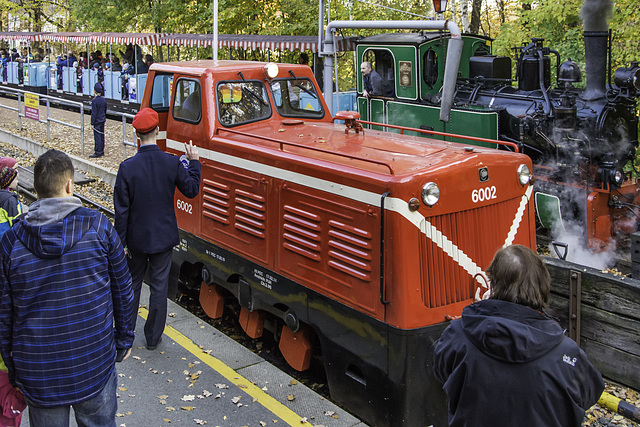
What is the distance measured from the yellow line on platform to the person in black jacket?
2.26 meters

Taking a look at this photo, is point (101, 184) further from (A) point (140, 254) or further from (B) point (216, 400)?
(B) point (216, 400)

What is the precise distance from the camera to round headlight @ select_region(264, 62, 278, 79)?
670 cm

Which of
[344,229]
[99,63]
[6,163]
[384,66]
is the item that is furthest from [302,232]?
[99,63]

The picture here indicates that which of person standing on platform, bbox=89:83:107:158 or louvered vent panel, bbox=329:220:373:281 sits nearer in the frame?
louvered vent panel, bbox=329:220:373:281

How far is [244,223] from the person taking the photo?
6047 millimetres

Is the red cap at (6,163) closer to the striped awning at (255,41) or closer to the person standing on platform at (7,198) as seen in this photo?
the person standing on platform at (7,198)

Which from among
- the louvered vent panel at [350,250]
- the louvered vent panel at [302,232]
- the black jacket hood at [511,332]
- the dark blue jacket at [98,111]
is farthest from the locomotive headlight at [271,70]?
the dark blue jacket at [98,111]

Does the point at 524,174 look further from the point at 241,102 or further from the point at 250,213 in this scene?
the point at 241,102

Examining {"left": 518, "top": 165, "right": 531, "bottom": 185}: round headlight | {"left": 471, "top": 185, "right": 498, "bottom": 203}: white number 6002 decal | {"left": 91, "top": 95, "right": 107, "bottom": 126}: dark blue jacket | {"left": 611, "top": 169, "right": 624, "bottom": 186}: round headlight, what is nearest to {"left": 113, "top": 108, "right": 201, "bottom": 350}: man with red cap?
{"left": 471, "top": 185, "right": 498, "bottom": 203}: white number 6002 decal

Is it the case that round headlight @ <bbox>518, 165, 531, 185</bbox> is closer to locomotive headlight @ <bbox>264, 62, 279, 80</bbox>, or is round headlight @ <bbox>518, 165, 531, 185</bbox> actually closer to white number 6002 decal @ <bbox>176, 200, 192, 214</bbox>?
locomotive headlight @ <bbox>264, 62, 279, 80</bbox>

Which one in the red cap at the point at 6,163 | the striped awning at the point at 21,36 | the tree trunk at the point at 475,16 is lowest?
the red cap at the point at 6,163

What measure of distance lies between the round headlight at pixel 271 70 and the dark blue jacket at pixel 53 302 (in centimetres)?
374

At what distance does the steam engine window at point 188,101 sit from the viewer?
6.61 m

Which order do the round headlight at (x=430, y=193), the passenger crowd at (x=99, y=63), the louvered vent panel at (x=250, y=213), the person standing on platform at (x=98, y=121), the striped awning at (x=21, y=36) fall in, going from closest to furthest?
the round headlight at (x=430, y=193), the louvered vent panel at (x=250, y=213), the person standing on platform at (x=98, y=121), the passenger crowd at (x=99, y=63), the striped awning at (x=21, y=36)
